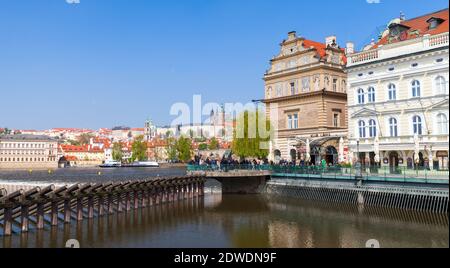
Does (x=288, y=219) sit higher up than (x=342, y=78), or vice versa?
(x=342, y=78)

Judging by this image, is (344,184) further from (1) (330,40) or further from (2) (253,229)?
(1) (330,40)

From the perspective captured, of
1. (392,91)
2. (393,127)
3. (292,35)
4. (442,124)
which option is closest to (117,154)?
(292,35)

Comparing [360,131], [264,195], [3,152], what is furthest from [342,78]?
[3,152]

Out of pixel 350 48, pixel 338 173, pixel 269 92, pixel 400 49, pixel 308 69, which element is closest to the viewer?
pixel 338 173

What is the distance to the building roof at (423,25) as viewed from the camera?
3547cm

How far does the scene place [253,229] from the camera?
25141 millimetres

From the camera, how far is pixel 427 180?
88.2ft

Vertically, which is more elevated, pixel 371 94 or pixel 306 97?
pixel 306 97

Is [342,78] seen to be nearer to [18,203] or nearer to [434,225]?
[434,225]

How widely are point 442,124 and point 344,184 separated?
8.45 m

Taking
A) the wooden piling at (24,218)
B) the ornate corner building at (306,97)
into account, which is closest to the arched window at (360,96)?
the ornate corner building at (306,97)

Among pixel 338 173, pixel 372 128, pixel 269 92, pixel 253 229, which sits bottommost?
pixel 253 229

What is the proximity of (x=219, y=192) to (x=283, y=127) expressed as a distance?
12.1 meters

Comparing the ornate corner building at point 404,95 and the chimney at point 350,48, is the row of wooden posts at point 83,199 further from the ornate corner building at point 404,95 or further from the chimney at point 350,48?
the chimney at point 350,48
